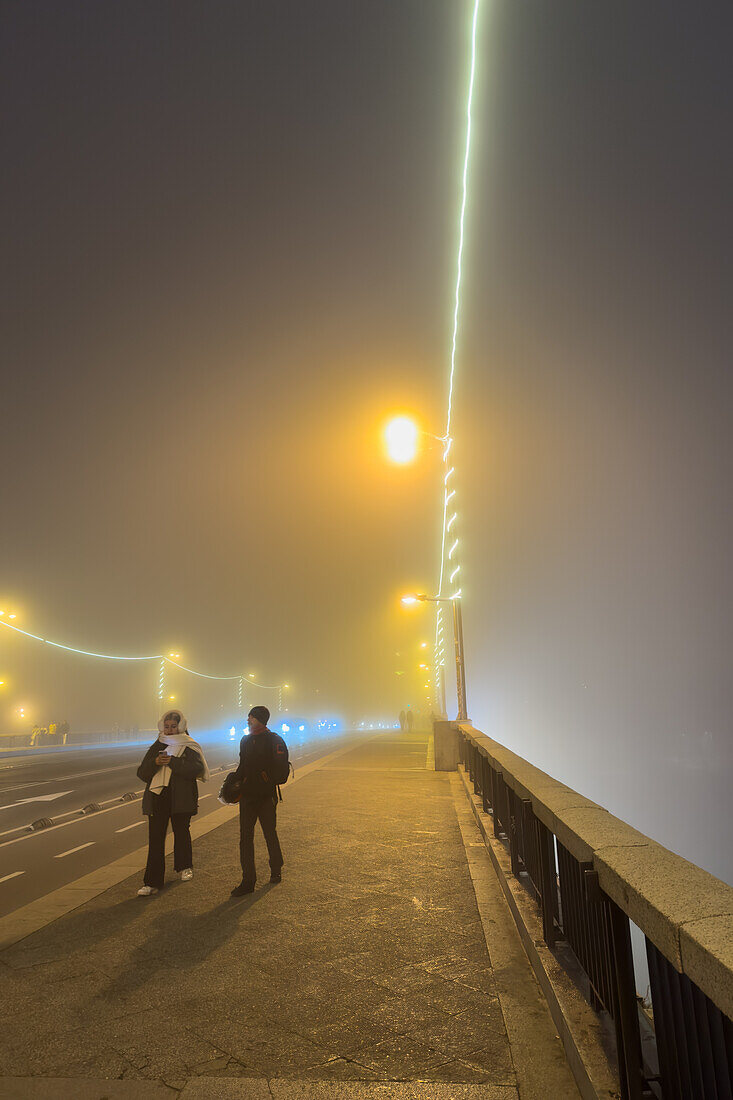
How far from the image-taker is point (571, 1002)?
358cm

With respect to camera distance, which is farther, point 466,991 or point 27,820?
point 27,820

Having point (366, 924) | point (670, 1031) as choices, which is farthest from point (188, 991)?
point (670, 1031)

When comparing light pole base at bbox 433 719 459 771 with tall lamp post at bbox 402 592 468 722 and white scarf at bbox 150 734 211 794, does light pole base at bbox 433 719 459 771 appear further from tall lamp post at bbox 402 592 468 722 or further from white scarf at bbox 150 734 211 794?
white scarf at bbox 150 734 211 794

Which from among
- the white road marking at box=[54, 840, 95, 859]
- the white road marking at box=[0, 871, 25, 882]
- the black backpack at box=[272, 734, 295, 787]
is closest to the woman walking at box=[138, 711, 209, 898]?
the black backpack at box=[272, 734, 295, 787]

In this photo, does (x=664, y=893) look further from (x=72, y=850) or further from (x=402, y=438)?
(x=402, y=438)

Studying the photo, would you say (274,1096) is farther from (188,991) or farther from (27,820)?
(27,820)

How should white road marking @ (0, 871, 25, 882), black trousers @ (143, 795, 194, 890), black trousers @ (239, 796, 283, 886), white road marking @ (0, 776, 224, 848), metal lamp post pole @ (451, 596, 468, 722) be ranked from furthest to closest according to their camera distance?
metal lamp post pole @ (451, 596, 468, 722)
white road marking @ (0, 776, 224, 848)
white road marking @ (0, 871, 25, 882)
black trousers @ (239, 796, 283, 886)
black trousers @ (143, 795, 194, 890)

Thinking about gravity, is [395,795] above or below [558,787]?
below

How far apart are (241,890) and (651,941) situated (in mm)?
4787

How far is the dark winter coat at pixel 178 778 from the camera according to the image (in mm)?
6829

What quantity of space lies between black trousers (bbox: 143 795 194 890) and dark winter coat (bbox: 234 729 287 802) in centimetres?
74

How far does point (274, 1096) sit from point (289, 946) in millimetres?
1934

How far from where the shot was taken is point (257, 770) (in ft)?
22.5

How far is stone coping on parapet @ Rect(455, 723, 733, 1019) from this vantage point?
1970 mm
